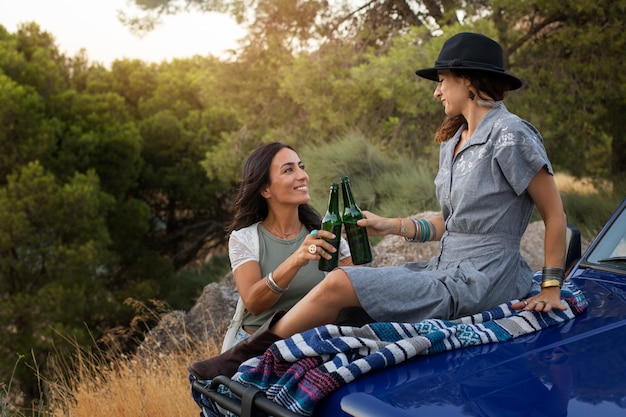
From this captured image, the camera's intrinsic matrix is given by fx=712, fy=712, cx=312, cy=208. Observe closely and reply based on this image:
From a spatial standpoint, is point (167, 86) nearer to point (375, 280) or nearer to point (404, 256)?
point (404, 256)

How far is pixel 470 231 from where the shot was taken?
2.85m

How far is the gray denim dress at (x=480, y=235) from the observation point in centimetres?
253

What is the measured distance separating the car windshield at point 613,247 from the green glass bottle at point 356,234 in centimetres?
99

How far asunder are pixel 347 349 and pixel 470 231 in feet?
3.06

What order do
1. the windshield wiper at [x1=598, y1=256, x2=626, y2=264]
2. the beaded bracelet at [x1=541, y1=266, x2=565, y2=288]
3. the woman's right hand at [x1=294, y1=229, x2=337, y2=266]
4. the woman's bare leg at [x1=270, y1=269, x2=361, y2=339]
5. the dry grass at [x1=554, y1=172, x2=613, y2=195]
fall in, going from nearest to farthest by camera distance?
the woman's bare leg at [x1=270, y1=269, x2=361, y2=339] < the beaded bracelet at [x1=541, y1=266, x2=565, y2=288] < the woman's right hand at [x1=294, y1=229, x2=337, y2=266] < the windshield wiper at [x1=598, y1=256, x2=626, y2=264] < the dry grass at [x1=554, y1=172, x2=613, y2=195]

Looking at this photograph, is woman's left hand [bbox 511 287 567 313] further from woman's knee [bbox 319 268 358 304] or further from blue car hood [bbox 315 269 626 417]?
woman's knee [bbox 319 268 358 304]

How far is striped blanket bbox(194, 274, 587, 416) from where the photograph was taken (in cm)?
203

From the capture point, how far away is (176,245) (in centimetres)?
2070

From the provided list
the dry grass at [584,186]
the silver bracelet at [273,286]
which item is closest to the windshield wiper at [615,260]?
the silver bracelet at [273,286]

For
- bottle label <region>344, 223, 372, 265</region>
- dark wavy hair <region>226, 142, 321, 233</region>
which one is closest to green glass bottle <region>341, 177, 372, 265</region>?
bottle label <region>344, 223, 372, 265</region>

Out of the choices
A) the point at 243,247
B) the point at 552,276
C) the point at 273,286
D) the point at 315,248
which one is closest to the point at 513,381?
the point at 552,276

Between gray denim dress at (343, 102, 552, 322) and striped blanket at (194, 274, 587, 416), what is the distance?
159 millimetres

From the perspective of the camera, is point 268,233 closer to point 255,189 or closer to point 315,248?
point 255,189

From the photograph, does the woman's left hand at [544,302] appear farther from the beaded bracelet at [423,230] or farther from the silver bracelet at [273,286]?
the silver bracelet at [273,286]
